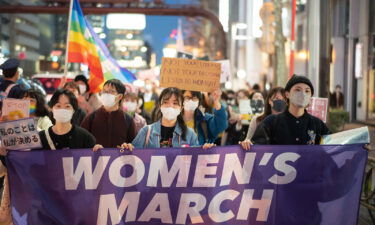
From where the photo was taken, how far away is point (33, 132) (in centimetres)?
498

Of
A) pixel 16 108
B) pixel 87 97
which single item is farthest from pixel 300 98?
pixel 87 97

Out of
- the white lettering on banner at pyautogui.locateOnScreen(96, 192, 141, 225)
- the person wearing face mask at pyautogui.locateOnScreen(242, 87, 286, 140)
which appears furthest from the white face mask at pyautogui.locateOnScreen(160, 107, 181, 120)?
the person wearing face mask at pyautogui.locateOnScreen(242, 87, 286, 140)

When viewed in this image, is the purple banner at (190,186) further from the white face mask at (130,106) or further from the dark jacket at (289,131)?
the white face mask at (130,106)

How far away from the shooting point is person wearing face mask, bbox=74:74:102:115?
9359 millimetres

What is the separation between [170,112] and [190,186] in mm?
793

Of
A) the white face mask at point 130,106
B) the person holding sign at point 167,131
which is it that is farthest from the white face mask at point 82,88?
the person holding sign at point 167,131

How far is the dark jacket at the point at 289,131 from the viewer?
532cm

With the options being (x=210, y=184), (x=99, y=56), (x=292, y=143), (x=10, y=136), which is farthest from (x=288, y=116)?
(x=99, y=56)

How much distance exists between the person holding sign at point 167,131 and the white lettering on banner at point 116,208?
23.5 inches

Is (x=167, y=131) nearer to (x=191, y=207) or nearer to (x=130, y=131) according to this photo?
(x=191, y=207)

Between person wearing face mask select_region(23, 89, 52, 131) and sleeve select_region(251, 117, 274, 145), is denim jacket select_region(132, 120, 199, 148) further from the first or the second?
person wearing face mask select_region(23, 89, 52, 131)

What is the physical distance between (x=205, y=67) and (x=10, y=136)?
90.9 inches

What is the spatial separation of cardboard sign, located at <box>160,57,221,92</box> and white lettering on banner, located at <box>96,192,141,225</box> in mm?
1562

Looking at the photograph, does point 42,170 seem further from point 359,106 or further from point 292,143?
point 359,106
